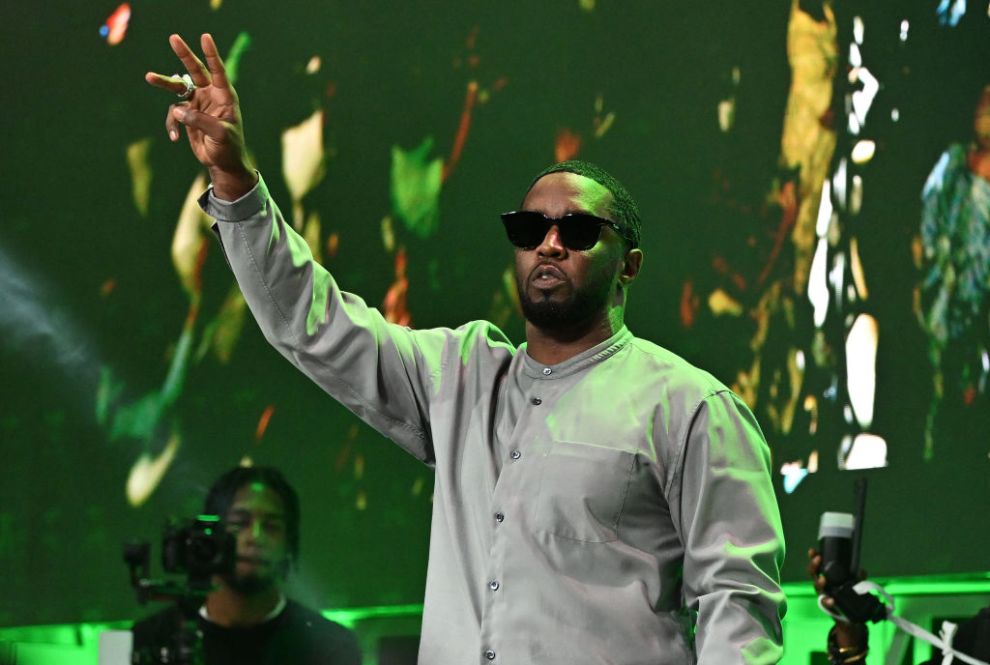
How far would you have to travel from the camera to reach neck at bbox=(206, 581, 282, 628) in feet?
9.28

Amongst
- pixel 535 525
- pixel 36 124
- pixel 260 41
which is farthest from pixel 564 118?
pixel 535 525

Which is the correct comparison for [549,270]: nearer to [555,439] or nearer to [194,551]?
[555,439]

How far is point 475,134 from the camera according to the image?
3299 millimetres

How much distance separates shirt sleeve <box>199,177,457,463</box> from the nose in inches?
8.6

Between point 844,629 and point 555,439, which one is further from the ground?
point 555,439

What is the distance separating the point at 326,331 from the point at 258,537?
1.19 m

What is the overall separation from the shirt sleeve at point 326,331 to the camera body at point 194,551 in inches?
14.1

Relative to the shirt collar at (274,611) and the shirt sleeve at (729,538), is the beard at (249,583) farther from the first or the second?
the shirt sleeve at (729,538)

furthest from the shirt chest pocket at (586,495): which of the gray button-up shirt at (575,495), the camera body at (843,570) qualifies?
the camera body at (843,570)

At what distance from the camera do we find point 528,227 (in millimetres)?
1904

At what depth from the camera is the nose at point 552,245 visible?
188cm

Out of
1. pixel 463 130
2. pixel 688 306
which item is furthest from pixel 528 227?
pixel 688 306

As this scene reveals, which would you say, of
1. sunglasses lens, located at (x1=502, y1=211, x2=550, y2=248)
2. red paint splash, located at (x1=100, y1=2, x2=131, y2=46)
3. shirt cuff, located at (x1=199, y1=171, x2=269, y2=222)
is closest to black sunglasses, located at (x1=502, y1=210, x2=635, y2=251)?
sunglasses lens, located at (x1=502, y1=211, x2=550, y2=248)

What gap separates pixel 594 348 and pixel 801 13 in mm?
2145
